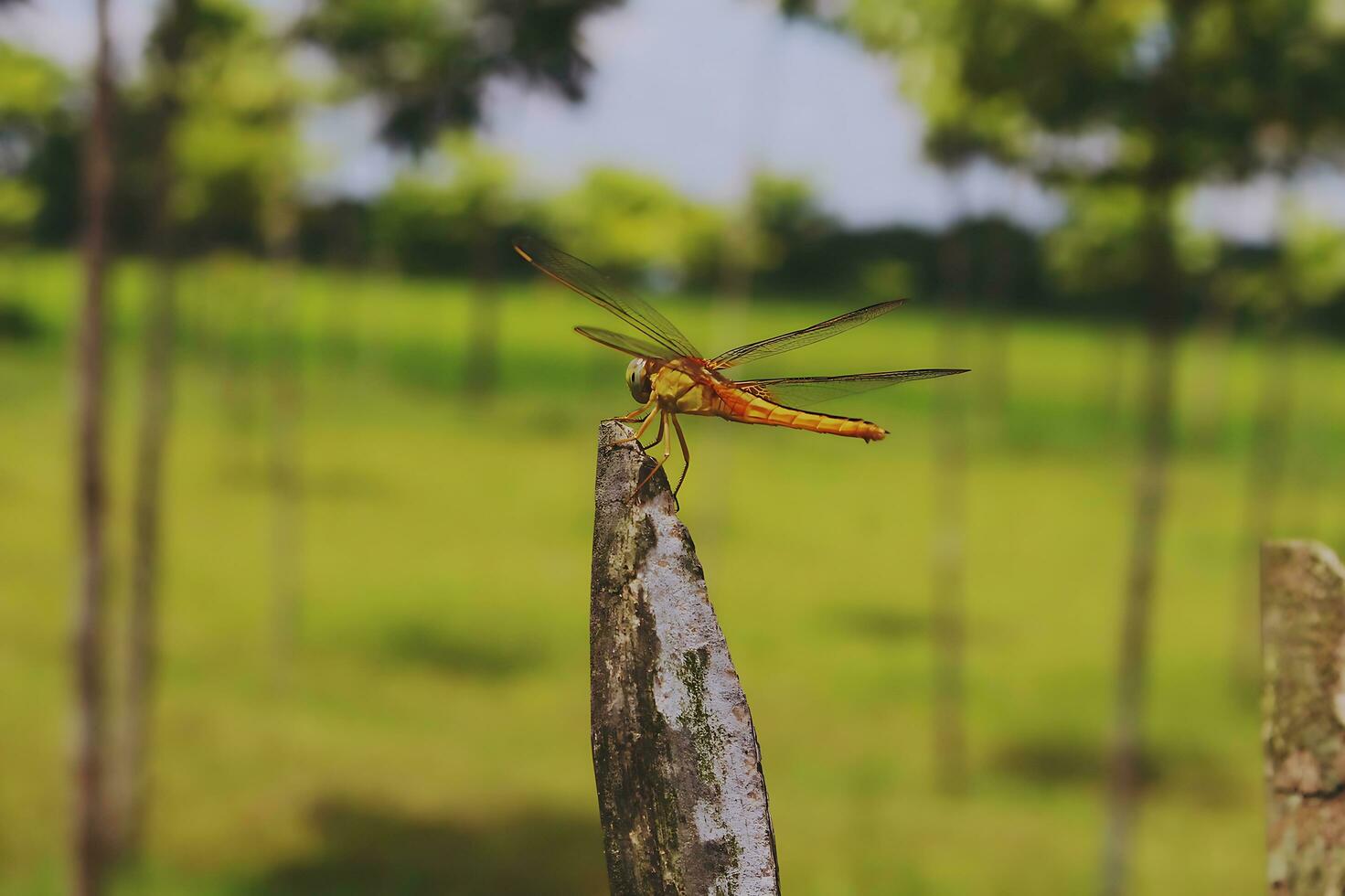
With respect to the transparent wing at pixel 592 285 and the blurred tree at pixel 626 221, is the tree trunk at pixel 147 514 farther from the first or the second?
the blurred tree at pixel 626 221

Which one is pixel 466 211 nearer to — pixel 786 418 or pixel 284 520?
pixel 284 520

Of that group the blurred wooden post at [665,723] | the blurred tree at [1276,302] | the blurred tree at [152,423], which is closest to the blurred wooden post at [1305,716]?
the blurred wooden post at [665,723]

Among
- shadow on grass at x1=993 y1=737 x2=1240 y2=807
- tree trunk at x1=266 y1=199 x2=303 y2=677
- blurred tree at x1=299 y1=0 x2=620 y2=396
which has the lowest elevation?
shadow on grass at x1=993 y1=737 x2=1240 y2=807

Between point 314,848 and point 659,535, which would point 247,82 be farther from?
point 659,535

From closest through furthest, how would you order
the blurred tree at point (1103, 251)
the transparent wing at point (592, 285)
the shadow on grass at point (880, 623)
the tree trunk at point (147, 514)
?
the transparent wing at point (592, 285) < the tree trunk at point (147, 514) < the shadow on grass at point (880, 623) < the blurred tree at point (1103, 251)

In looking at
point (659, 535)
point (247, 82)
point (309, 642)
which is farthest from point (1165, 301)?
point (247, 82)

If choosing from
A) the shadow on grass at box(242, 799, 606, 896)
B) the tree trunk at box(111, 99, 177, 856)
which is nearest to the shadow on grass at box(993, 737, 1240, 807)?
the shadow on grass at box(242, 799, 606, 896)

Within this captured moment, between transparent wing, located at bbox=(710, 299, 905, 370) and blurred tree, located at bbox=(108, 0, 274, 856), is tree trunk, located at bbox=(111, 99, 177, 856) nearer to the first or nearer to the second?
blurred tree, located at bbox=(108, 0, 274, 856)

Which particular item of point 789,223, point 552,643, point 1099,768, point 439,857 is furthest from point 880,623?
point 789,223
